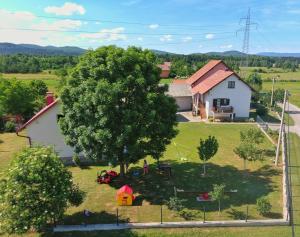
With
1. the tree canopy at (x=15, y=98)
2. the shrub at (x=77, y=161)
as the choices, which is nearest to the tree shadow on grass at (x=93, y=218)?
the shrub at (x=77, y=161)

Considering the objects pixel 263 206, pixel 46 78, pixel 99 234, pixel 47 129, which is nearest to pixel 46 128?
pixel 47 129

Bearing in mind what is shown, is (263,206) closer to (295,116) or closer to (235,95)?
(235,95)

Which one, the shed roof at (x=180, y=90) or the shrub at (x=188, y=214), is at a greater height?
the shed roof at (x=180, y=90)

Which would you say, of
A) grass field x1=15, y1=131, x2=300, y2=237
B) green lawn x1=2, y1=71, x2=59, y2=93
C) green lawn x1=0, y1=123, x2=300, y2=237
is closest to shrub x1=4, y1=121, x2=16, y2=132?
green lawn x1=0, y1=123, x2=300, y2=237

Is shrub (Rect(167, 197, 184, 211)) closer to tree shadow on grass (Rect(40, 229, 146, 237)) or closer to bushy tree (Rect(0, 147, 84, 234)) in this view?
tree shadow on grass (Rect(40, 229, 146, 237))

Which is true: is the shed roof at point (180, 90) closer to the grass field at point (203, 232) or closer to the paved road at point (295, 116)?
the paved road at point (295, 116)

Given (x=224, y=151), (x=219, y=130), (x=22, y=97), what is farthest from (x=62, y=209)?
(x=22, y=97)

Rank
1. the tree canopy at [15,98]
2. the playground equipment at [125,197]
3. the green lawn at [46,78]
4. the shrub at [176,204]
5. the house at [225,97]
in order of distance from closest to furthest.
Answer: the shrub at [176,204], the playground equipment at [125,197], the tree canopy at [15,98], the house at [225,97], the green lawn at [46,78]
